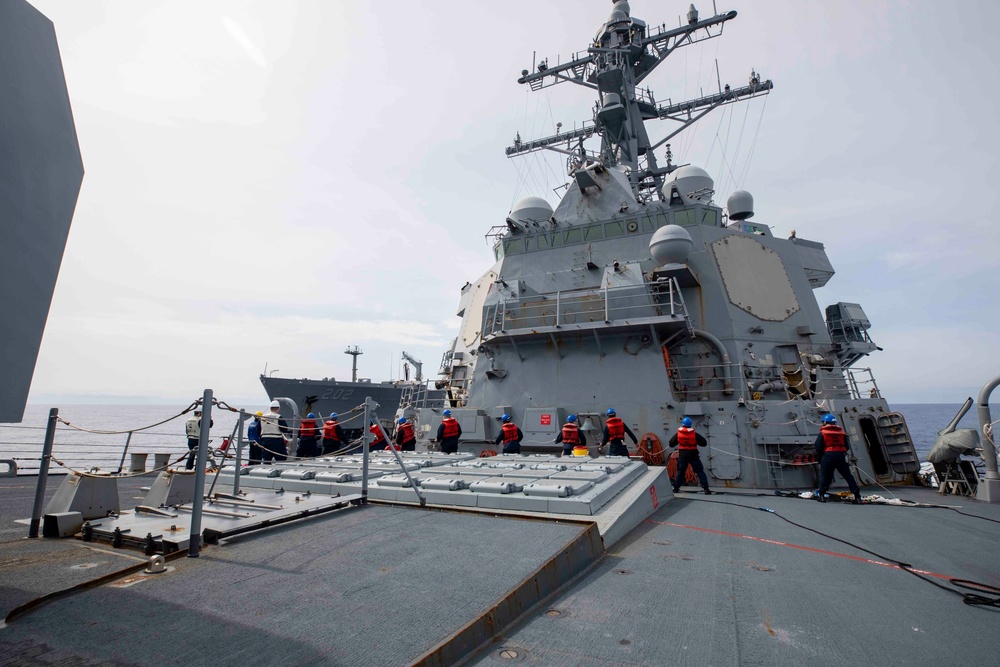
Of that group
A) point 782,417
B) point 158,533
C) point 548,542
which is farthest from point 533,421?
point 158,533

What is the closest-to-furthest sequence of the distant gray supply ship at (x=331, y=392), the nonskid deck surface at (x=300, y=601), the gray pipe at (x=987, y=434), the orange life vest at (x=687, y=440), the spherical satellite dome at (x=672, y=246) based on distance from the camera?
the nonskid deck surface at (x=300, y=601)
the gray pipe at (x=987, y=434)
the orange life vest at (x=687, y=440)
the spherical satellite dome at (x=672, y=246)
the distant gray supply ship at (x=331, y=392)

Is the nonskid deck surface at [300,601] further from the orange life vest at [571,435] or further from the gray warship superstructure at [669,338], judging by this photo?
the gray warship superstructure at [669,338]

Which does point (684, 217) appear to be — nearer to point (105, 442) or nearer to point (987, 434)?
point (987, 434)

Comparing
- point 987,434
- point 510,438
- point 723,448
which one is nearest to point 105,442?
point 510,438

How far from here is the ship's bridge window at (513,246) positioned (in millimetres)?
13039

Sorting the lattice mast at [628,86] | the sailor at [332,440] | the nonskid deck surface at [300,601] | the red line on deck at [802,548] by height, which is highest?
the lattice mast at [628,86]

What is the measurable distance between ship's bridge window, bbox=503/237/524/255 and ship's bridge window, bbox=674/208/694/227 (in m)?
3.90

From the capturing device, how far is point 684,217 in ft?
38.1

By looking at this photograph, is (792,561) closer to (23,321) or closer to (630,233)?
(23,321)

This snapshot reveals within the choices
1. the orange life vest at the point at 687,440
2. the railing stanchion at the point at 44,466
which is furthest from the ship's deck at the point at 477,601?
the orange life vest at the point at 687,440

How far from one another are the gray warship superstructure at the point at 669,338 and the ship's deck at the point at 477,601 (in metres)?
4.62

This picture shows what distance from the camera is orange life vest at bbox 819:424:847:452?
22.3ft

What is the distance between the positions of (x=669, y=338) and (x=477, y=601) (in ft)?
26.6

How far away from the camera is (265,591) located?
7.75 feet
